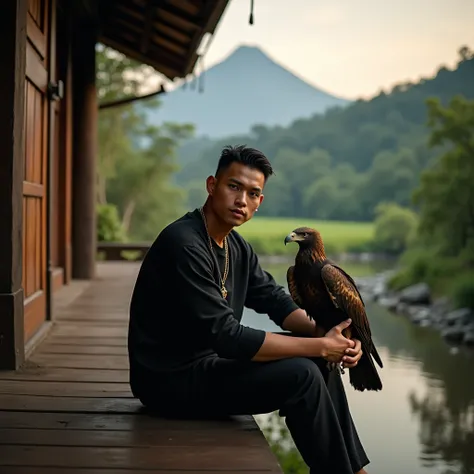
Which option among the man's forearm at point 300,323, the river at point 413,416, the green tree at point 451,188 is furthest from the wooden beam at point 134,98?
the green tree at point 451,188

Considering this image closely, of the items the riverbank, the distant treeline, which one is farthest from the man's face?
the distant treeline

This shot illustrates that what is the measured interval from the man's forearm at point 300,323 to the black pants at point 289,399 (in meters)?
0.26

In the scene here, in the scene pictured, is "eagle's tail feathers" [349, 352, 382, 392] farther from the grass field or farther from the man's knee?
the grass field

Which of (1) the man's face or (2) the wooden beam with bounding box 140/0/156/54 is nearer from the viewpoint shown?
(1) the man's face

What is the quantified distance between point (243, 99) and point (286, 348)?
120 meters

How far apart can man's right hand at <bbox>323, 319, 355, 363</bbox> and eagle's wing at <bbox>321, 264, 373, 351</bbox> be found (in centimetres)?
7

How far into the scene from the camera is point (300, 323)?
113 inches

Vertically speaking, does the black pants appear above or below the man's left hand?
below

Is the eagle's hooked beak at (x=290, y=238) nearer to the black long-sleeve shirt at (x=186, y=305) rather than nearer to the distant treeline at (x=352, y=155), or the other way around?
the black long-sleeve shirt at (x=186, y=305)

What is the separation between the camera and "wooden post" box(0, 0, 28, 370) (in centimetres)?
330

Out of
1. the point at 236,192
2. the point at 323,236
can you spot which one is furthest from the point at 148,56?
the point at 323,236

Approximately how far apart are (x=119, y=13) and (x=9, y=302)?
15.1 feet

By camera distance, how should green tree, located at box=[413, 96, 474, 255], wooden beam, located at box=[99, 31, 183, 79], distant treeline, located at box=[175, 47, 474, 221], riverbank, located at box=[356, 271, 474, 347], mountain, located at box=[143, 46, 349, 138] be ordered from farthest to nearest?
mountain, located at box=[143, 46, 349, 138] < distant treeline, located at box=[175, 47, 474, 221] < green tree, located at box=[413, 96, 474, 255] < riverbank, located at box=[356, 271, 474, 347] < wooden beam, located at box=[99, 31, 183, 79]

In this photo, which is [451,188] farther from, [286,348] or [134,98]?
[286,348]
